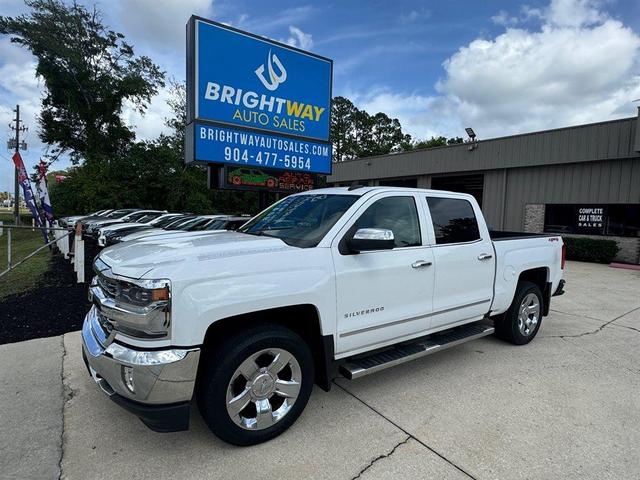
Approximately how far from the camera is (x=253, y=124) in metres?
8.15

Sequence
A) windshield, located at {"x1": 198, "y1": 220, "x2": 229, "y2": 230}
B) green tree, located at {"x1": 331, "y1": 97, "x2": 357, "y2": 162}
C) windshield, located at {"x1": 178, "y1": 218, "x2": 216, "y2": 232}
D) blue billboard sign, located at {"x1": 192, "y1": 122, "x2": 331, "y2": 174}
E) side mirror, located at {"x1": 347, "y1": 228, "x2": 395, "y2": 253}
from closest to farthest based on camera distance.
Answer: side mirror, located at {"x1": 347, "y1": 228, "x2": 395, "y2": 253} → blue billboard sign, located at {"x1": 192, "y1": 122, "x2": 331, "y2": 174} → windshield, located at {"x1": 198, "y1": 220, "x2": 229, "y2": 230} → windshield, located at {"x1": 178, "y1": 218, "x2": 216, "y2": 232} → green tree, located at {"x1": 331, "y1": 97, "x2": 357, "y2": 162}

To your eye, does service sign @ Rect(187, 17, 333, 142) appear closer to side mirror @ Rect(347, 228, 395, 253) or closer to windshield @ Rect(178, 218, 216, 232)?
windshield @ Rect(178, 218, 216, 232)

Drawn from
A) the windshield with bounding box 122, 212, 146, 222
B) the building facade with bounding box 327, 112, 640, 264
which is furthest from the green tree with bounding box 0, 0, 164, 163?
the building facade with bounding box 327, 112, 640, 264

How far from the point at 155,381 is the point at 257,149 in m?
6.56

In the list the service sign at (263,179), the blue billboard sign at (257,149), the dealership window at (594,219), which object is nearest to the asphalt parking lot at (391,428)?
the blue billboard sign at (257,149)

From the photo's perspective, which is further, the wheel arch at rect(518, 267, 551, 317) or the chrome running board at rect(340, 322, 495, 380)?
the wheel arch at rect(518, 267, 551, 317)

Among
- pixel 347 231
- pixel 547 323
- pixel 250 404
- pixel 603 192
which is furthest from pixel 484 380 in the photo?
pixel 603 192

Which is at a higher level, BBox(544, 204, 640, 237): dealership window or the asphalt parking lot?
BBox(544, 204, 640, 237): dealership window

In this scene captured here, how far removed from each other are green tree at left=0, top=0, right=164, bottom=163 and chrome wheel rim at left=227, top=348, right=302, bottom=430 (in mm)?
35831

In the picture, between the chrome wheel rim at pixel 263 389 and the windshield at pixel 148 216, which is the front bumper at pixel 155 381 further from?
the windshield at pixel 148 216

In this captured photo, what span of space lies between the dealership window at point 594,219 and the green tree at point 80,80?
3335cm

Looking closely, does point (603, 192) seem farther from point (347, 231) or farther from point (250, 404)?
point (250, 404)

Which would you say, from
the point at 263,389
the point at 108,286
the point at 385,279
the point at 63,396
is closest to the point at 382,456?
the point at 263,389

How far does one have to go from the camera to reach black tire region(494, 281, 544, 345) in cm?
474
